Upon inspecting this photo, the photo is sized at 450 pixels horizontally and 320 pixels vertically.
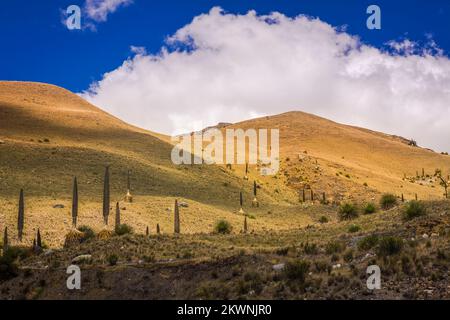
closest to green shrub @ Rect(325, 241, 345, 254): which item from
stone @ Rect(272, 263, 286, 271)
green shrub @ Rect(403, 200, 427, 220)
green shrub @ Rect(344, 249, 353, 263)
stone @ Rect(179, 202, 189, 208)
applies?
green shrub @ Rect(344, 249, 353, 263)

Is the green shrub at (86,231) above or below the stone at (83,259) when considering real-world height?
above

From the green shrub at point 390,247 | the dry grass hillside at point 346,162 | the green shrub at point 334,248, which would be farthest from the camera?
the dry grass hillside at point 346,162

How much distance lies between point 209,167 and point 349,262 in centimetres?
5820

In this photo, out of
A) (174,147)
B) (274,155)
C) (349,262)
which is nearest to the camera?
(349,262)

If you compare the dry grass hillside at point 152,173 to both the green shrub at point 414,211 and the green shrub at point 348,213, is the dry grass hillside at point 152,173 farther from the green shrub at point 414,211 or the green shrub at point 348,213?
the green shrub at point 414,211

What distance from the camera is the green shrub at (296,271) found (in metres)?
16.7

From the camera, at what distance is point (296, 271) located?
661 inches

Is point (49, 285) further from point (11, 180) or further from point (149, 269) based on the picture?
point (11, 180)

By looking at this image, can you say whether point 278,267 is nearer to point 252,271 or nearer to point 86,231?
point 252,271

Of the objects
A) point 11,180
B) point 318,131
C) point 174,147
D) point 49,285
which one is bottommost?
point 49,285

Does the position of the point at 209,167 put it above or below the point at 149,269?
above

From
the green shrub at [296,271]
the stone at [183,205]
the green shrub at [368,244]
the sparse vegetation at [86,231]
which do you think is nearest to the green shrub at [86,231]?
the sparse vegetation at [86,231]
